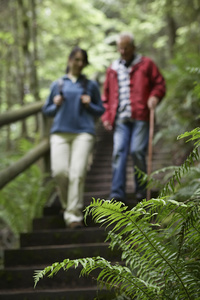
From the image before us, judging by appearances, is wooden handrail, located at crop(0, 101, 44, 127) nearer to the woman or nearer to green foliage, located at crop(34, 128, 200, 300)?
the woman

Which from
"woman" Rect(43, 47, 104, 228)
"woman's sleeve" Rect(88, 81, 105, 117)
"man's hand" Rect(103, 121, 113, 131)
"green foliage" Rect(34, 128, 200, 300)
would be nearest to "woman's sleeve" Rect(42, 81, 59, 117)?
"woman" Rect(43, 47, 104, 228)

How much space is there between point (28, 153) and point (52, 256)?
1.45 m

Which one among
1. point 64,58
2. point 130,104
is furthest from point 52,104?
point 64,58

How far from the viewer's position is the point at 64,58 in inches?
504

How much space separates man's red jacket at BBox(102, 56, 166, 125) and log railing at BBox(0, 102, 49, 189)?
97 centimetres

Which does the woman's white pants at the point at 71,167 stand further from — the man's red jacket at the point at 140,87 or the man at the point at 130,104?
the man's red jacket at the point at 140,87

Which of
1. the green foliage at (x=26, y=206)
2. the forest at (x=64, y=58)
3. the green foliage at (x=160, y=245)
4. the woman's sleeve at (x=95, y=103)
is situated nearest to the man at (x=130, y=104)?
the woman's sleeve at (x=95, y=103)

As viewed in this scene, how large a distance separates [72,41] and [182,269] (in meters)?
14.8

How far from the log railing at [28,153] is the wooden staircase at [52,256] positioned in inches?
24.5

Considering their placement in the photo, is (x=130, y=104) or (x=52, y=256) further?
(x=130, y=104)

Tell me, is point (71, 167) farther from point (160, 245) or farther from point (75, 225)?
point (160, 245)

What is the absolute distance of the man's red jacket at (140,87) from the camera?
450 centimetres

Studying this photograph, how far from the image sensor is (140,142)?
440 centimetres

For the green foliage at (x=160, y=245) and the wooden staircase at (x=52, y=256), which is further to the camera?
the wooden staircase at (x=52, y=256)
